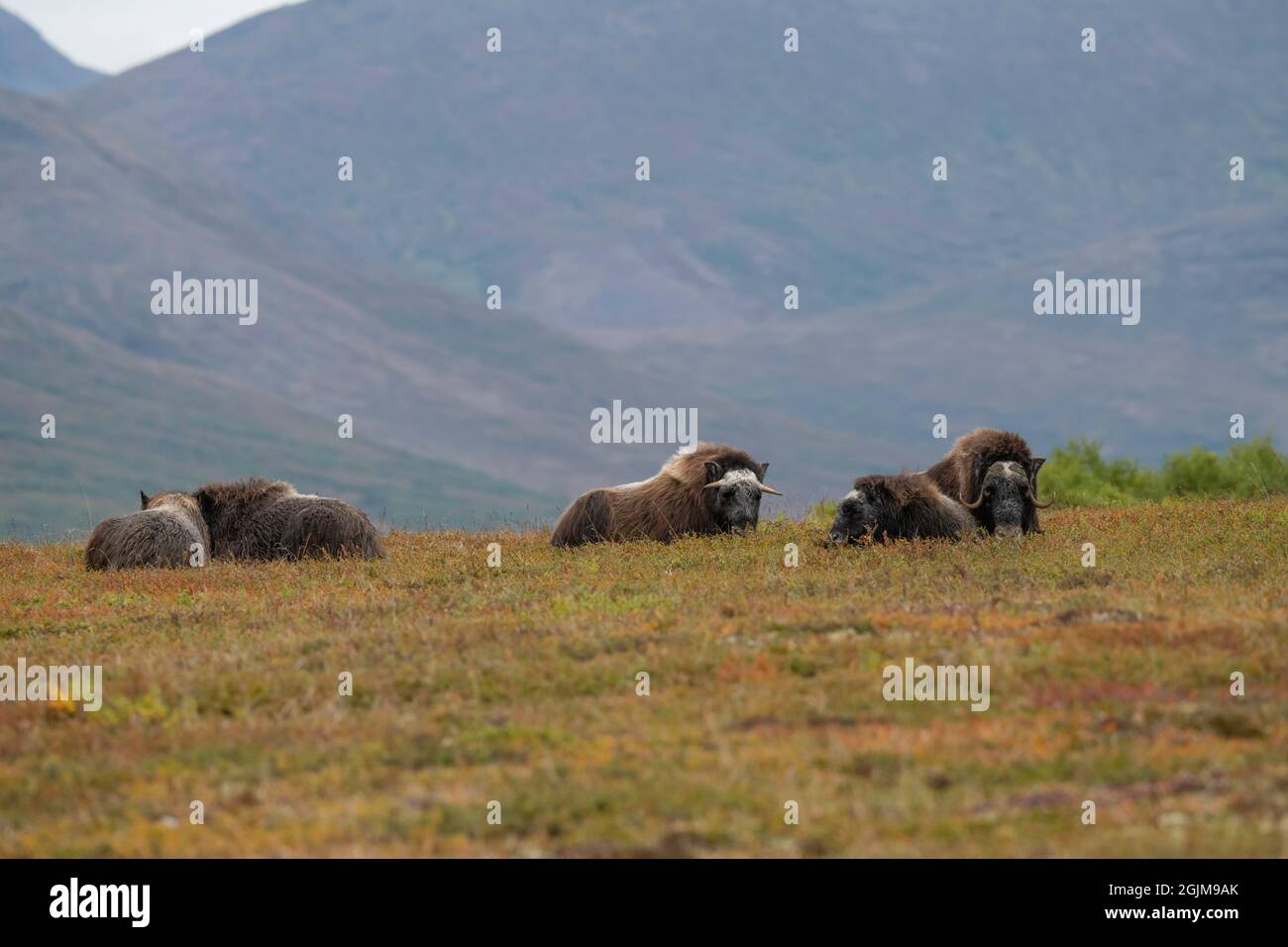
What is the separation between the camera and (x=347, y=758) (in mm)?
10328

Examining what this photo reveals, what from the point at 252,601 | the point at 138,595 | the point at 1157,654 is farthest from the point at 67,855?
the point at 138,595

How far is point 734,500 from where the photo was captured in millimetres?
23141

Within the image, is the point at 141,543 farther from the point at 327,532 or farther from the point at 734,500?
the point at 734,500

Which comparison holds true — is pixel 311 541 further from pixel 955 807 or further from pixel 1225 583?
pixel 955 807

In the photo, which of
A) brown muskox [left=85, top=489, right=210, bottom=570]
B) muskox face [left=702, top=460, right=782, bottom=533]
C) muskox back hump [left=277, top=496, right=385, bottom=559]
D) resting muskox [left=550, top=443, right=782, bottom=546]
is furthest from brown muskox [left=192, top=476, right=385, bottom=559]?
muskox face [left=702, top=460, right=782, bottom=533]

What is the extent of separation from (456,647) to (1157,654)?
496 cm

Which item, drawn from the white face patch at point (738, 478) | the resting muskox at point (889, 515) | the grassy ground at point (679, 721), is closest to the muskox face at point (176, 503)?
the grassy ground at point (679, 721)

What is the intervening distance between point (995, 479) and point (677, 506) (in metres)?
4.34

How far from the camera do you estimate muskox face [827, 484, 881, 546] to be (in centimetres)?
2067

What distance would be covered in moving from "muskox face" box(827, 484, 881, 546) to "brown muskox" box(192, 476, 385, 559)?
6.09m

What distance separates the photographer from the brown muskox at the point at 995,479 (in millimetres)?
21344

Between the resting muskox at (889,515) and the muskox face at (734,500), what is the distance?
7.48 ft

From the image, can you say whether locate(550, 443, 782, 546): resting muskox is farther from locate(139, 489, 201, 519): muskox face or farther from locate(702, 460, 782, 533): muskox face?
locate(139, 489, 201, 519): muskox face

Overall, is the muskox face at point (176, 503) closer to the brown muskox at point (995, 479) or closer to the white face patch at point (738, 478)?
the white face patch at point (738, 478)
